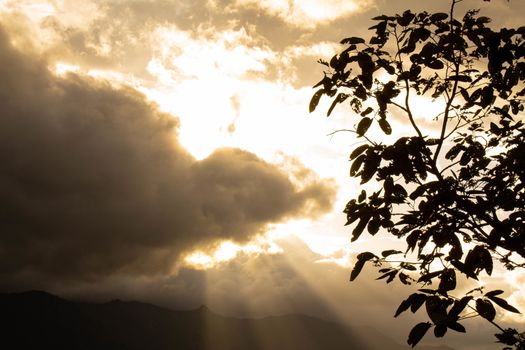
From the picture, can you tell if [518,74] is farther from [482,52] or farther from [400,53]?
[400,53]

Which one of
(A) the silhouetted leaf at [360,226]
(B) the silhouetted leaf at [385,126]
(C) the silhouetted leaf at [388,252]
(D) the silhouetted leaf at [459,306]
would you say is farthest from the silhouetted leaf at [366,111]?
(D) the silhouetted leaf at [459,306]

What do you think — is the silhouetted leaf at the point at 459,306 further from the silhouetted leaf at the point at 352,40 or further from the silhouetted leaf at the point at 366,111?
the silhouetted leaf at the point at 352,40

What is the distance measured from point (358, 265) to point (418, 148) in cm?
178

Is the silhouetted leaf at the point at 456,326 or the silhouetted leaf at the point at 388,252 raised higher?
the silhouetted leaf at the point at 388,252

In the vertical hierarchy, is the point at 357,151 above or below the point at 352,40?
below

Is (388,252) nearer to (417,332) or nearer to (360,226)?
(360,226)

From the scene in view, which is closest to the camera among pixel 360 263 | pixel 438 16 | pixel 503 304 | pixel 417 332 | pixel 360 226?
pixel 503 304

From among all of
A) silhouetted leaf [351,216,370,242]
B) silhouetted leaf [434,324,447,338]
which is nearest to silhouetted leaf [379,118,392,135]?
silhouetted leaf [351,216,370,242]

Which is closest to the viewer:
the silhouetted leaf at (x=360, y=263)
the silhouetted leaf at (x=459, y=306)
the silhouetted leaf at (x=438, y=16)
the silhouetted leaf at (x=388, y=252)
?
the silhouetted leaf at (x=459, y=306)

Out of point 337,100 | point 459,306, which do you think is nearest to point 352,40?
point 337,100

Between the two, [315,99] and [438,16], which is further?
[438,16]

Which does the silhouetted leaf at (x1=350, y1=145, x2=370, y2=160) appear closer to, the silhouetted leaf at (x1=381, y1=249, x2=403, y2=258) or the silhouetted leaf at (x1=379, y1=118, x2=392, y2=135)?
the silhouetted leaf at (x1=379, y1=118, x2=392, y2=135)

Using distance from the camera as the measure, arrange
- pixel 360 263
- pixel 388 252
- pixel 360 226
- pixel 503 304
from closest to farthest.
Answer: pixel 503 304 → pixel 360 263 → pixel 388 252 → pixel 360 226

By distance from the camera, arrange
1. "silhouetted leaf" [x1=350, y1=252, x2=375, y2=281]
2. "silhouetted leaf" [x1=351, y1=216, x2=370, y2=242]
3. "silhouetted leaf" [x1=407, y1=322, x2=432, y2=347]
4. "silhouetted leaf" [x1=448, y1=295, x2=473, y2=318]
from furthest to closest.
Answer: "silhouetted leaf" [x1=351, y1=216, x2=370, y2=242], "silhouetted leaf" [x1=350, y1=252, x2=375, y2=281], "silhouetted leaf" [x1=407, y1=322, x2=432, y2=347], "silhouetted leaf" [x1=448, y1=295, x2=473, y2=318]
